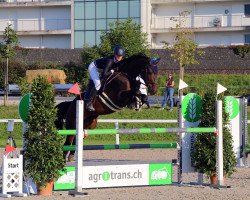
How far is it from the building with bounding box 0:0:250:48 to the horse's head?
40.9m

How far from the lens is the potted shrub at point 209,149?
12.3 m

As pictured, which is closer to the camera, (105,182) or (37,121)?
(37,121)

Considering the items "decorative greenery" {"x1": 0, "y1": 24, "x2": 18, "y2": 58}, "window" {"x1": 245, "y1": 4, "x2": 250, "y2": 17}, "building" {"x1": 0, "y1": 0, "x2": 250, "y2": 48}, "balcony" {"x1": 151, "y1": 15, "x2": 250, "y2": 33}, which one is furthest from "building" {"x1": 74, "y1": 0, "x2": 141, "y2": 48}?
"decorative greenery" {"x1": 0, "y1": 24, "x2": 18, "y2": 58}

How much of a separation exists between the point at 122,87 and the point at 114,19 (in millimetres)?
41832

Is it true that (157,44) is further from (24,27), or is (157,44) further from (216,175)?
(216,175)

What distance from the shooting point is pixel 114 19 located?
55125 mm

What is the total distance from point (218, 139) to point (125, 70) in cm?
235

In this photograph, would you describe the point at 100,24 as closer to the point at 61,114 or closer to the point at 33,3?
the point at 33,3

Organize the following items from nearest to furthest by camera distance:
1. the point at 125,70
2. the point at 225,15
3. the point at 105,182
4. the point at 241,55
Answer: the point at 105,182 < the point at 125,70 < the point at 241,55 < the point at 225,15

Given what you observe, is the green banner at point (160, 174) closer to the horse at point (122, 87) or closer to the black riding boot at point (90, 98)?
the horse at point (122, 87)

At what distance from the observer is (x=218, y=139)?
12.2 m

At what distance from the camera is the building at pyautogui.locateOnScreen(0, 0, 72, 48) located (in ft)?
191

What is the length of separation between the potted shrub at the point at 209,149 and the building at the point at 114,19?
42.1 metres

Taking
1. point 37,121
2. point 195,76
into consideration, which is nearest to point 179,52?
point 195,76
